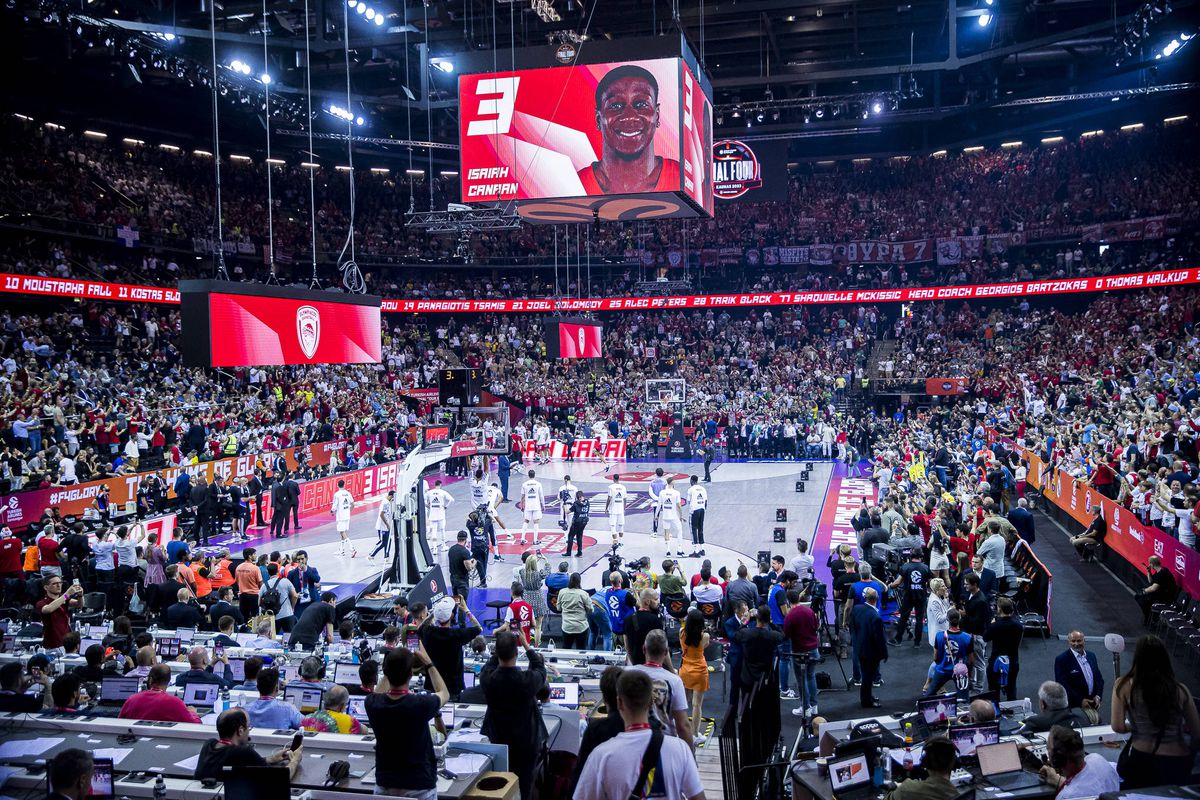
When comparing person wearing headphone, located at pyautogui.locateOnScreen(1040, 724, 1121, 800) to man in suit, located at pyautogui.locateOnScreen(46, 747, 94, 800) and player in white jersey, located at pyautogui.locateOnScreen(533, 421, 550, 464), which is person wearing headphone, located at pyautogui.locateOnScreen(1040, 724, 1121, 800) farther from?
player in white jersey, located at pyautogui.locateOnScreen(533, 421, 550, 464)

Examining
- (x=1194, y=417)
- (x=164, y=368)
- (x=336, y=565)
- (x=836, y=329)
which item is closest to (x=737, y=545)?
(x=336, y=565)

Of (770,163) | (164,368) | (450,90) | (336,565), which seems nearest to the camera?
(336,565)

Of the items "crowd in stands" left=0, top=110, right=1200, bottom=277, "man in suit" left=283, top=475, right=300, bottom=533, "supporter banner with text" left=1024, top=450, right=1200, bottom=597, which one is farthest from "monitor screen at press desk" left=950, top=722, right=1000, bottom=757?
"crowd in stands" left=0, top=110, right=1200, bottom=277

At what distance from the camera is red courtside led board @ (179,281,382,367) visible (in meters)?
9.26

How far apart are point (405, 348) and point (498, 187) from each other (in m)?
30.5

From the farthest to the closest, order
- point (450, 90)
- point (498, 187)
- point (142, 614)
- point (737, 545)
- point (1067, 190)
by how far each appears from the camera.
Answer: point (1067, 190), point (450, 90), point (737, 545), point (498, 187), point (142, 614)

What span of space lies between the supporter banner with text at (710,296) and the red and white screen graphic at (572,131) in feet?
52.2

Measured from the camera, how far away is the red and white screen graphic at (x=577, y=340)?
20453mm

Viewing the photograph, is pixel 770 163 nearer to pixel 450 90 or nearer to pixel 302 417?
pixel 450 90

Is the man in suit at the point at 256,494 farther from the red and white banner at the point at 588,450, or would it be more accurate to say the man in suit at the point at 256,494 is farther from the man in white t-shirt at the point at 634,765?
the man in white t-shirt at the point at 634,765

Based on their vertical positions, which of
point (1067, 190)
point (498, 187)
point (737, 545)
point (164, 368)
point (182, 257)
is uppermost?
point (1067, 190)

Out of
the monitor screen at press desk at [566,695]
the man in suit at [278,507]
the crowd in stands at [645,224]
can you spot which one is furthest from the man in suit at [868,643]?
the crowd in stands at [645,224]

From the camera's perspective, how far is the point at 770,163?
3756 cm

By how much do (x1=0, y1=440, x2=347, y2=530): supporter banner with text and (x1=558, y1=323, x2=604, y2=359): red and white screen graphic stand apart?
918cm
